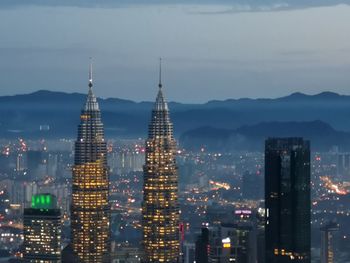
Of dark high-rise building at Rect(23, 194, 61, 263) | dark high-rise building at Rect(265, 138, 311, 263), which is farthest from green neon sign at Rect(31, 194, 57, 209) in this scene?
dark high-rise building at Rect(265, 138, 311, 263)

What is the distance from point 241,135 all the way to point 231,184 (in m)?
2.16

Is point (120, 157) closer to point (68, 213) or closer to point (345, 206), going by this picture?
point (68, 213)

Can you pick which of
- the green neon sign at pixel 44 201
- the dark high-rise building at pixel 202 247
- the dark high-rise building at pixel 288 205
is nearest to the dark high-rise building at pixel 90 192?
the green neon sign at pixel 44 201

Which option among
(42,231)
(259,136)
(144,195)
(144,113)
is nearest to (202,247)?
(42,231)

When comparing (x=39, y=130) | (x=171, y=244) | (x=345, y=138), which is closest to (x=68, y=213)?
(x=171, y=244)

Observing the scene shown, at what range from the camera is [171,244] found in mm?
47406

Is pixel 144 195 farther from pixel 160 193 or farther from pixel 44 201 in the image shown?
pixel 44 201

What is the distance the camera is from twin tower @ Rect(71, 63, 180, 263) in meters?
47.5

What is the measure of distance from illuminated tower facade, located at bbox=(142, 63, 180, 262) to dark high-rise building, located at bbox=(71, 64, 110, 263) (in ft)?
4.69

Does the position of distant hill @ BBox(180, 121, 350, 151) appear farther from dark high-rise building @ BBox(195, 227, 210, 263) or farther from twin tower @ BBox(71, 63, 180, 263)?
dark high-rise building @ BBox(195, 227, 210, 263)

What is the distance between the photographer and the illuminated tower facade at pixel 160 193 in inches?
1887

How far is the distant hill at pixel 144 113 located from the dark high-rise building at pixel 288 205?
1115cm

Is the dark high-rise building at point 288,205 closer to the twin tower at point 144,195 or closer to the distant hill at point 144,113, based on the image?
the twin tower at point 144,195

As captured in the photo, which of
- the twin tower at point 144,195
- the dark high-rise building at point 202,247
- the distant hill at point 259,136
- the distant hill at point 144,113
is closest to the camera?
the dark high-rise building at point 202,247
